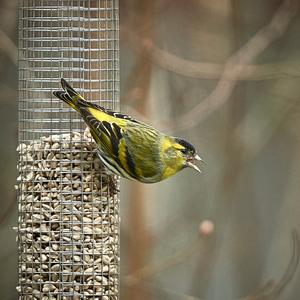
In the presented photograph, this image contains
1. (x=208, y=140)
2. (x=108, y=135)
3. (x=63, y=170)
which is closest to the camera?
(x=108, y=135)

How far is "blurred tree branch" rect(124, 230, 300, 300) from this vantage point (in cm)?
420

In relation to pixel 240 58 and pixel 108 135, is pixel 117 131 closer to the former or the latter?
pixel 108 135

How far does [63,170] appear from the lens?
3.67m

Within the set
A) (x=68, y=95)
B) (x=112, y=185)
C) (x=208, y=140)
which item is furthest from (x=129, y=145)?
(x=208, y=140)

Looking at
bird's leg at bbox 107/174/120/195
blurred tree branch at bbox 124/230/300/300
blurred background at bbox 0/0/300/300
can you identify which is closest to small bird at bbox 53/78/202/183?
bird's leg at bbox 107/174/120/195

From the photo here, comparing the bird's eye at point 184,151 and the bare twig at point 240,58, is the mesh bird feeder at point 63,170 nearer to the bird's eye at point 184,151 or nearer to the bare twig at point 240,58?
the bird's eye at point 184,151

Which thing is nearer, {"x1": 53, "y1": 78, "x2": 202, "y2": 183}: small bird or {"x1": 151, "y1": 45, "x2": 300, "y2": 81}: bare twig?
{"x1": 53, "y1": 78, "x2": 202, "y2": 183}: small bird

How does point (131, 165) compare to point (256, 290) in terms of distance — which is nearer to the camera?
point (131, 165)

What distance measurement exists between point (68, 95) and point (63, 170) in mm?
314

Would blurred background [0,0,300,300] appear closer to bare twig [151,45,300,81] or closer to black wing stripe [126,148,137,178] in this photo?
bare twig [151,45,300,81]

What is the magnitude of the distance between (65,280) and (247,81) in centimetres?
131

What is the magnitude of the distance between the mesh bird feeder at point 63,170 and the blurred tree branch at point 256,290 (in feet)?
1.69

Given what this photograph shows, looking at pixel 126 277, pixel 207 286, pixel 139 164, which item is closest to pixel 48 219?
pixel 139 164

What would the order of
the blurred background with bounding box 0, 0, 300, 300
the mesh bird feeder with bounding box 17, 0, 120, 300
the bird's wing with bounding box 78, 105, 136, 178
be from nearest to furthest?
the bird's wing with bounding box 78, 105, 136, 178 < the mesh bird feeder with bounding box 17, 0, 120, 300 < the blurred background with bounding box 0, 0, 300, 300
